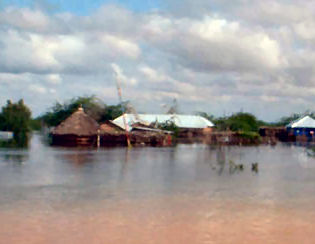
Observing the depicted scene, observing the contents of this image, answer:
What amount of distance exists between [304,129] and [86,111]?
19.1 metres

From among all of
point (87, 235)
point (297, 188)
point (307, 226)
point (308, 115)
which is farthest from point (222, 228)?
point (308, 115)

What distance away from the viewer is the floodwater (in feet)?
22.4

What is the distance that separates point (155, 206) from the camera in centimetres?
884

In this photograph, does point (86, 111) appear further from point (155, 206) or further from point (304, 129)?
point (155, 206)

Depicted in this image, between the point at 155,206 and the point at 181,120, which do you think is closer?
the point at 155,206

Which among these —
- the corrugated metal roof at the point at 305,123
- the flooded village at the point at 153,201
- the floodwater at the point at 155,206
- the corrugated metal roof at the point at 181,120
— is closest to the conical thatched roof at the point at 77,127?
the corrugated metal roof at the point at 181,120

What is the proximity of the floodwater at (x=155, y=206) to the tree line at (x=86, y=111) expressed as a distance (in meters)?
16.9

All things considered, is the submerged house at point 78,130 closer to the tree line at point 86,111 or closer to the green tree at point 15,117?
the tree line at point 86,111

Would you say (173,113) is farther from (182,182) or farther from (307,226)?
(307,226)

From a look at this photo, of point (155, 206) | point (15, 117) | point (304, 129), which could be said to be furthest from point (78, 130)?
point (155, 206)

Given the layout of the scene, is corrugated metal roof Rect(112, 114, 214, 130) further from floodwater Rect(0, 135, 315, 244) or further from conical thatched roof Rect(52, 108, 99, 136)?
floodwater Rect(0, 135, 315, 244)

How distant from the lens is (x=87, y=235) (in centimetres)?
676

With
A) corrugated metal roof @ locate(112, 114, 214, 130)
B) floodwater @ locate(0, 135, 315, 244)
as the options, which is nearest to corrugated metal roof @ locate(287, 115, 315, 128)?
corrugated metal roof @ locate(112, 114, 214, 130)

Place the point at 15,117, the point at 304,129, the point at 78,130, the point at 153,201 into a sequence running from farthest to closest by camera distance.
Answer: the point at 15,117
the point at 304,129
the point at 78,130
the point at 153,201
